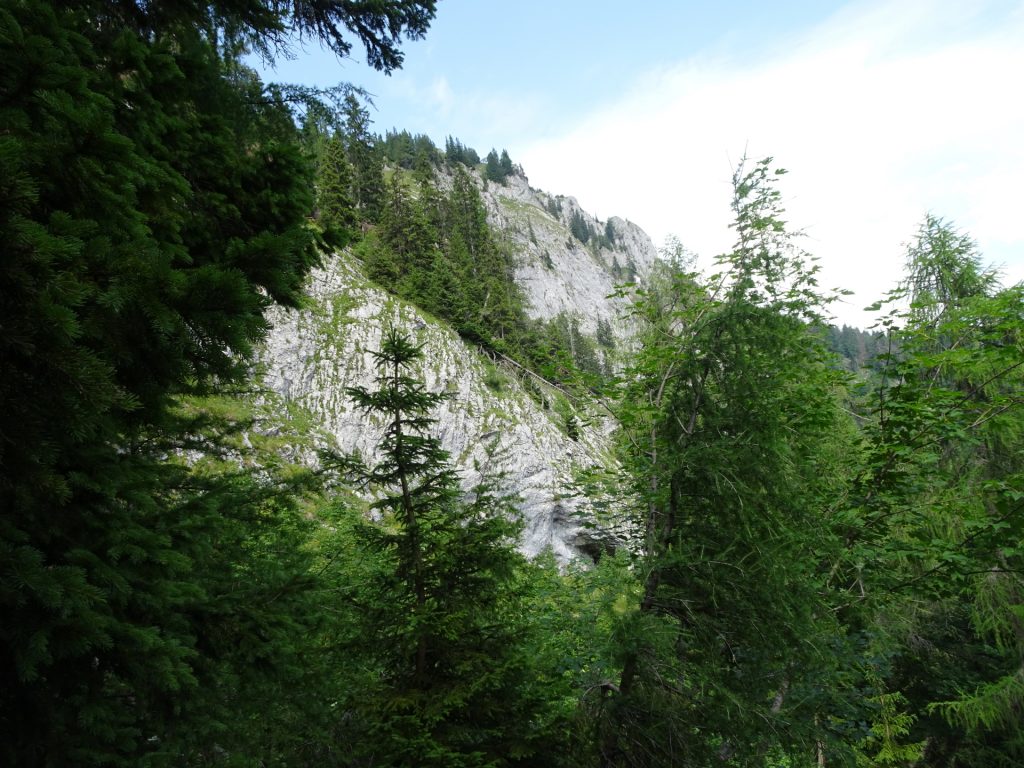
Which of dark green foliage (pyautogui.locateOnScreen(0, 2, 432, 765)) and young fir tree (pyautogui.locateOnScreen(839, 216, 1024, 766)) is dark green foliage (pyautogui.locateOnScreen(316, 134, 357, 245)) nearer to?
young fir tree (pyautogui.locateOnScreen(839, 216, 1024, 766))

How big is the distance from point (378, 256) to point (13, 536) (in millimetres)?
39661

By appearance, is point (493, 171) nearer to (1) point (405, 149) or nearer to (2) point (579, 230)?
(2) point (579, 230)

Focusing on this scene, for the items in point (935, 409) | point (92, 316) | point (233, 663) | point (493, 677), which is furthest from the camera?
point (935, 409)

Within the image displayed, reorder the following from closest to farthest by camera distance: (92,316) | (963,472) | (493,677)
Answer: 1. (92,316)
2. (493,677)
3. (963,472)

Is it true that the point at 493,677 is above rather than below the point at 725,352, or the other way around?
below

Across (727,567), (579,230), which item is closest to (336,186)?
(727,567)

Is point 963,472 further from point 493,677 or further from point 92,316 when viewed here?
point 92,316

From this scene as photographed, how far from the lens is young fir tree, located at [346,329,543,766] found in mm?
4242

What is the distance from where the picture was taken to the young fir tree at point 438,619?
4242 mm

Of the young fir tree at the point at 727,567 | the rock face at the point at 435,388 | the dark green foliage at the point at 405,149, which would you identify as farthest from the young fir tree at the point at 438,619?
the dark green foliage at the point at 405,149

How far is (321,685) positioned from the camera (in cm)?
360

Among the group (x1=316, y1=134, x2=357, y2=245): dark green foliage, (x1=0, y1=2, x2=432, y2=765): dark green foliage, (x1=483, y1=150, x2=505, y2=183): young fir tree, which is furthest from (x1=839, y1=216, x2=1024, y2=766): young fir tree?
(x1=483, y1=150, x2=505, y2=183): young fir tree

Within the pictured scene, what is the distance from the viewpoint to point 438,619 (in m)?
4.55

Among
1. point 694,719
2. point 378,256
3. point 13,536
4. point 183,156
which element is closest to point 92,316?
point 13,536
